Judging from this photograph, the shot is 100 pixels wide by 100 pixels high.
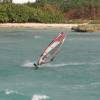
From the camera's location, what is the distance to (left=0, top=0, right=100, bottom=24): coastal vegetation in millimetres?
131750

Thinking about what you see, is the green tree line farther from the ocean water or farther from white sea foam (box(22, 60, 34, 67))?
white sea foam (box(22, 60, 34, 67))

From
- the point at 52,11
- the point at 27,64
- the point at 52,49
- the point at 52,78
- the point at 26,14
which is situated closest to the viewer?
the point at 52,78

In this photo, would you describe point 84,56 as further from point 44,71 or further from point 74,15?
point 74,15

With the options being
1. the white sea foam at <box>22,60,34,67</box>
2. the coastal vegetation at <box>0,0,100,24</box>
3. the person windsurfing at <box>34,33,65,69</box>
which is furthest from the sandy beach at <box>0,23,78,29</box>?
the person windsurfing at <box>34,33,65,69</box>

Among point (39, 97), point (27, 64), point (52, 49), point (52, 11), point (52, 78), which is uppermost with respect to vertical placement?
point (52, 49)

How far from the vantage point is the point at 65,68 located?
4509 centimetres

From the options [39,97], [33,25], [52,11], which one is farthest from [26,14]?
[39,97]

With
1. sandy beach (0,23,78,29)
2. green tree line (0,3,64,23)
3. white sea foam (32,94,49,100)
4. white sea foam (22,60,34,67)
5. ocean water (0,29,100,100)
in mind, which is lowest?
sandy beach (0,23,78,29)

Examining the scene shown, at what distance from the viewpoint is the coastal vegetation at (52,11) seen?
5187 inches

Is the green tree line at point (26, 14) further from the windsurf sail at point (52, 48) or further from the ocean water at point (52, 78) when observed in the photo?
the windsurf sail at point (52, 48)

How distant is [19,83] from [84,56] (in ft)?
60.8

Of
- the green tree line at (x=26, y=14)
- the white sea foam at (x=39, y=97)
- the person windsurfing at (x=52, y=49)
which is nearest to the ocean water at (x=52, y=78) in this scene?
the white sea foam at (x=39, y=97)

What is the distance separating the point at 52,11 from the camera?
136m

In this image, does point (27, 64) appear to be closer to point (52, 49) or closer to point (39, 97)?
point (52, 49)
